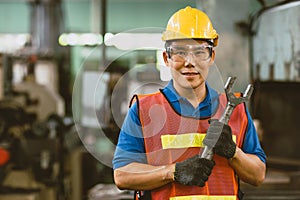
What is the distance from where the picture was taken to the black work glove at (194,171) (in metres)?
1.54

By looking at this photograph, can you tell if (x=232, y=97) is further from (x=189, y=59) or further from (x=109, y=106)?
(x=109, y=106)

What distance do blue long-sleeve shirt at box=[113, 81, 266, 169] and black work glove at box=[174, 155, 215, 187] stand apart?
12 centimetres

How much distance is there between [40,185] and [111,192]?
1.18 meters

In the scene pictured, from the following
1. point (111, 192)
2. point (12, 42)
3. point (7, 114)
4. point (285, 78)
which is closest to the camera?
point (111, 192)

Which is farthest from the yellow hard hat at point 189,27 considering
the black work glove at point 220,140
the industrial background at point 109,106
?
the industrial background at point 109,106

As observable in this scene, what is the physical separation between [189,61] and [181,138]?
0.72 ft

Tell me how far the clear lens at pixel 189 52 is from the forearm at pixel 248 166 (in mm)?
287

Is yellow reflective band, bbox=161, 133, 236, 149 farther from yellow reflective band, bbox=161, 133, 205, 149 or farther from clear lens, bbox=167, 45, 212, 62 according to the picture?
clear lens, bbox=167, 45, 212, 62

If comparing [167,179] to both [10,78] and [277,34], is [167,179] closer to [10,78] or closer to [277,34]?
[277,34]

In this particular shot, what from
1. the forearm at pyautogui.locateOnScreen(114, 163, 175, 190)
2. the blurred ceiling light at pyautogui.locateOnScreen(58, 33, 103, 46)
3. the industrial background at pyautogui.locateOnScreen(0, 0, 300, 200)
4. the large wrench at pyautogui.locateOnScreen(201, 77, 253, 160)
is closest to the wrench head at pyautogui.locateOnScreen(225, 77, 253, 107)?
the large wrench at pyautogui.locateOnScreen(201, 77, 253, 160)

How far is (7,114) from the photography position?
371 cm

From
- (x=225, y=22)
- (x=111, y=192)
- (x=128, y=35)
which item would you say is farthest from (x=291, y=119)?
(x=128, y=35)

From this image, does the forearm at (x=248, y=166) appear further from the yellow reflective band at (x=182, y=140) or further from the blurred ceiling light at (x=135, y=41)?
the blurred ceiling light at (x=135, y=41)

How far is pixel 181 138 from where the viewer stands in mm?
1615
